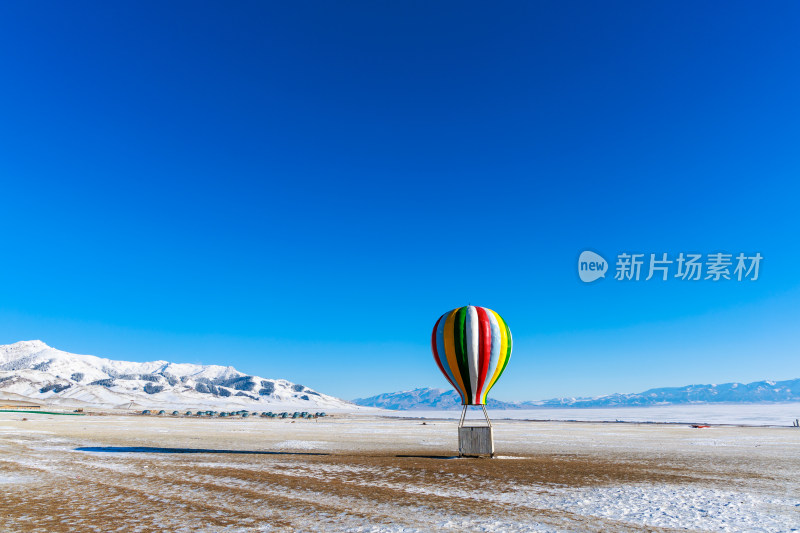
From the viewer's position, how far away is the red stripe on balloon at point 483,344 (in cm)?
2275

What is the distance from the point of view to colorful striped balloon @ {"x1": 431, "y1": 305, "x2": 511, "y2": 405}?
22.8m

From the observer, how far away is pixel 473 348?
22.8m

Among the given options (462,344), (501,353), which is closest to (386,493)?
(462,344)

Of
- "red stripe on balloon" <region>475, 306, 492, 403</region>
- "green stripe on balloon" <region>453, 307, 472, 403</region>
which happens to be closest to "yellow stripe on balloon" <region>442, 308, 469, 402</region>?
"green stripe on balloon" <region>453, 307, 472, 403</region>

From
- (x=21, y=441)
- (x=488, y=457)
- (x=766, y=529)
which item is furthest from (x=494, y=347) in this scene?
(x=21, y=441)

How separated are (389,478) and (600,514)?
Result: 25.1 ft

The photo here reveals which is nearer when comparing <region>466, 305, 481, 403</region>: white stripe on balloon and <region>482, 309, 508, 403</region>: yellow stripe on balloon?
<region>466, 305, 481, 403</region>: white stripe on balloon

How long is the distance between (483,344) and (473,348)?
518 mm

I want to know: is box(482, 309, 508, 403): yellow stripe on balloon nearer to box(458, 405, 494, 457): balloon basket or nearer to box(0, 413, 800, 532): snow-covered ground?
box(458, 405, 494, 457): balloon basket

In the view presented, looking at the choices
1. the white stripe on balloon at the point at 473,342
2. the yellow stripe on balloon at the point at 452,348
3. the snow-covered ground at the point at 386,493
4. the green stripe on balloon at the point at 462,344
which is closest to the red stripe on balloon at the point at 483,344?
the white stripe on balloon at the point at 473,342

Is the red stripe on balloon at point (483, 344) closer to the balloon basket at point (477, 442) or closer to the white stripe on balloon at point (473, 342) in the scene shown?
the white stripe on balloon at point (473, 342)

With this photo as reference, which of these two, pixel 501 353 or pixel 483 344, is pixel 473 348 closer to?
pixel 483 344

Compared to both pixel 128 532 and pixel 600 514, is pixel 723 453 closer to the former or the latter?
pixel 600 514

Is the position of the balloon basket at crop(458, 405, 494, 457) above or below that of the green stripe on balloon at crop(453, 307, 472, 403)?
below
